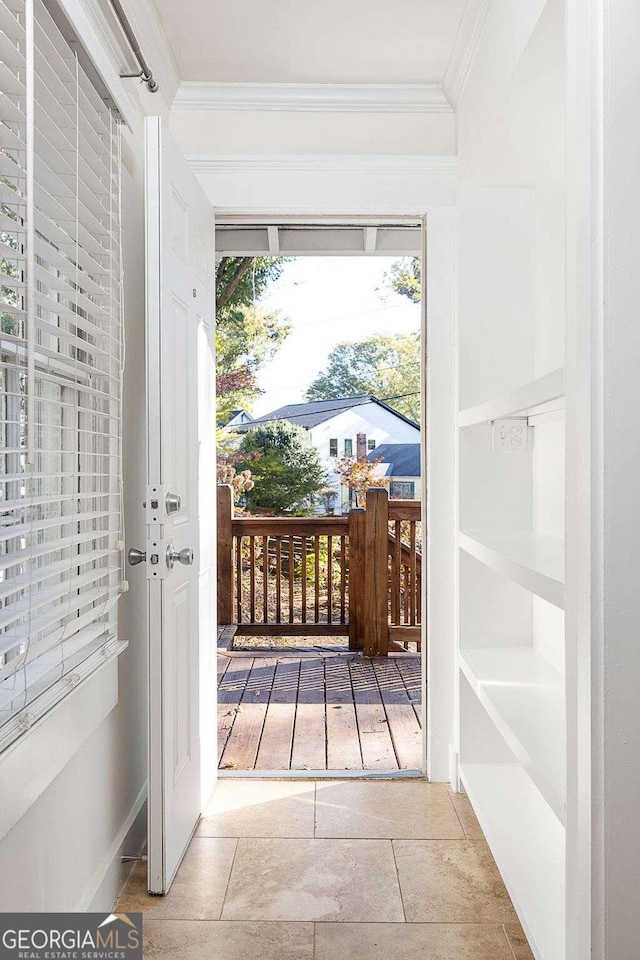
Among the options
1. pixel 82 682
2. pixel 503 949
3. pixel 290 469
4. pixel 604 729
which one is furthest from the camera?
pixel 290 469

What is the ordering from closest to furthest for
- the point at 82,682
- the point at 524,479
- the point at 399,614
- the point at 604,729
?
the point at 604,729
the point at 82,682
the point at 524,479
the point at 399,614

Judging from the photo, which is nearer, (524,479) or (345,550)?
(524,479)

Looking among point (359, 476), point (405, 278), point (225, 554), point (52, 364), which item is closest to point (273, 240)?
point (405, 278)

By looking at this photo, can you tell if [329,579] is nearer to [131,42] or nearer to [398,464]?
[398,464]

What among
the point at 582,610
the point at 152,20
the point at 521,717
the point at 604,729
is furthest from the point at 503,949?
the point at 152,20

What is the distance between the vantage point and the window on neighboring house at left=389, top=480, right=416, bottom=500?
17.9ft

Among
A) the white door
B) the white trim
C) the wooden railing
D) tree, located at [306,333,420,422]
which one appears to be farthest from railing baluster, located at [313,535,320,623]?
the white trim

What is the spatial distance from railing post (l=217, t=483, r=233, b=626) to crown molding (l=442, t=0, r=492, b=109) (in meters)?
3.05

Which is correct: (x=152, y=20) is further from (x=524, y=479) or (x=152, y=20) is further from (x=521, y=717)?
(x=521, y=717)

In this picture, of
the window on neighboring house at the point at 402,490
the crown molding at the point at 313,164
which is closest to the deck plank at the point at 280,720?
the window on neighboring house at the point at 402,490

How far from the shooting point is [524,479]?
2867 mm

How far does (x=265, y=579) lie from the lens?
532cm

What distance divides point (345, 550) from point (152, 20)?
3560mm
